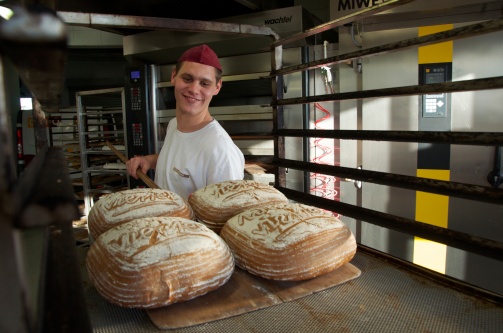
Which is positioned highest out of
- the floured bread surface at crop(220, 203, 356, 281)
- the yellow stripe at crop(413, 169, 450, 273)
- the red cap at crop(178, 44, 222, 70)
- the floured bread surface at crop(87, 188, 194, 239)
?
the red cap at crop(178, 44, 222, 70)

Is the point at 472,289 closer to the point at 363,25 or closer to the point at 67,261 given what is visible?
the point at 67,261

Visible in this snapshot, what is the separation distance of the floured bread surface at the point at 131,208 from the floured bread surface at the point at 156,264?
0.16 metres

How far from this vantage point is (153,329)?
0.66 meters

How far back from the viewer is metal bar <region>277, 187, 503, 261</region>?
0.74m

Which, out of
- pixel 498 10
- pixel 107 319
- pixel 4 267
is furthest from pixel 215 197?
pixel 498 10

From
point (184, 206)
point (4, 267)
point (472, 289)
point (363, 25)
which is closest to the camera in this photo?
point (4, 267)

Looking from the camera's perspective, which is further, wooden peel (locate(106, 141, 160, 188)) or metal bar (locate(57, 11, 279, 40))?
wooden peel (locate(106, 141, 160, 188))

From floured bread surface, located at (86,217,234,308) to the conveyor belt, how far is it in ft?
0.13

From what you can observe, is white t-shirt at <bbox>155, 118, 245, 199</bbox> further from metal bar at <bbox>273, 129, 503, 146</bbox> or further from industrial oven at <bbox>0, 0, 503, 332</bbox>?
metal bar at <bbox>273, 129, 503, 146</bbox>

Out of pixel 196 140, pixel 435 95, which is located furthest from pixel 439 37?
pixel 435 95

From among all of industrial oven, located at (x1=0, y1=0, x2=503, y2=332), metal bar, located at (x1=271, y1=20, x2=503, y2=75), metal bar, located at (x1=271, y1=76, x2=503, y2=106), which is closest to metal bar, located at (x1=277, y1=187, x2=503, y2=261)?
industrial oven, located at (x1=0, y1=0, x2=503, y2=332)

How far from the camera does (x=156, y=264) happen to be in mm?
711

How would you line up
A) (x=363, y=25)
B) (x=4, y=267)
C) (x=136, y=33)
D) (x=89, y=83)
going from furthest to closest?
1. (x=89, y=83)
2. (x=136, y=33)
3. (x=363, y=25)
4. (x=4, y=267)

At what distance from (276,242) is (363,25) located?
89.6 inches
